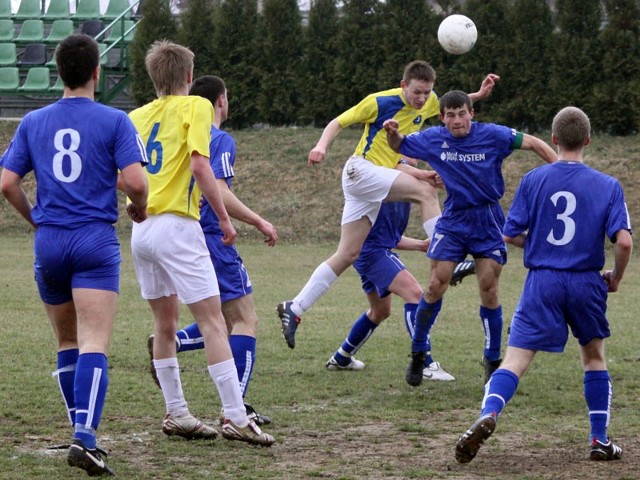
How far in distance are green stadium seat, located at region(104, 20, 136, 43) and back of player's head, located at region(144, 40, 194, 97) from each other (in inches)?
794

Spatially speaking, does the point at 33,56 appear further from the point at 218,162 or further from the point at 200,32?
the point at 218,162

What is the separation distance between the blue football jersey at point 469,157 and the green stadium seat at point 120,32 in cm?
1896

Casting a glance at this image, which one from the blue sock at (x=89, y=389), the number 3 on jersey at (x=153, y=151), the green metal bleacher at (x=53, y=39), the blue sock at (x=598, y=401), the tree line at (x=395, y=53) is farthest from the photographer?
the green metal bleacher at (x=53, y=39)

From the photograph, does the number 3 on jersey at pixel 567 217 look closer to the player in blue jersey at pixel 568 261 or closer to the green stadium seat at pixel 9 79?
the player in blue jersey at pixel 568 261

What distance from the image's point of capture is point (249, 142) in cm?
2370

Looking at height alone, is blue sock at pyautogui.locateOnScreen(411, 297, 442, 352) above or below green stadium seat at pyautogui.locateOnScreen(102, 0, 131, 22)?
below

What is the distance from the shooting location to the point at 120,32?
87.9 ft

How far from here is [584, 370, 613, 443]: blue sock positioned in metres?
A: 5.59

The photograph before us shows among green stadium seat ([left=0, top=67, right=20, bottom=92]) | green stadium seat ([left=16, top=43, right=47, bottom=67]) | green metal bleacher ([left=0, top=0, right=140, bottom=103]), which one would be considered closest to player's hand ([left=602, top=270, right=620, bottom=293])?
green metal bleacher ([left=0, top=0, right=140, bottom=103])

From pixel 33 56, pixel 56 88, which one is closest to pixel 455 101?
pixel 56 88

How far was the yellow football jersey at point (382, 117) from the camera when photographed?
8531 mm

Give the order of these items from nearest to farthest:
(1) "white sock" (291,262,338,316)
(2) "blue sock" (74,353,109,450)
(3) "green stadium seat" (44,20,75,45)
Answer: (2) "blue sock" (74,353,109,450), (1) "white sock" (291,262,338,316), (3) "green stadium seat" (44,20,75,45)

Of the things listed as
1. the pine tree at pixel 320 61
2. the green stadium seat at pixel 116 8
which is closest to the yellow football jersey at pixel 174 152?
the pine tree at pixel 320 61

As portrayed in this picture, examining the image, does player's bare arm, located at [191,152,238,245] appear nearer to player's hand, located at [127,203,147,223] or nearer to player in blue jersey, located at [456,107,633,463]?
player's hand, located at [127,203,147,223]
